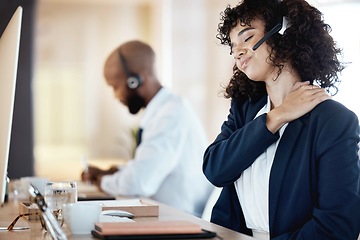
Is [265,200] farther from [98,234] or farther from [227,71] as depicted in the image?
[227,71]

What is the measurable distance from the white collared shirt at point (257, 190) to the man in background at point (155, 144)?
1489mm

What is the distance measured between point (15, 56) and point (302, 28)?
2.75ft

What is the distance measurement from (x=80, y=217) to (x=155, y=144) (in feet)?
6.01

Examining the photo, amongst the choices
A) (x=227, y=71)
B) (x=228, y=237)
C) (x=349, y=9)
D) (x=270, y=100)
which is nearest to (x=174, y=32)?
(x=227, y=71)

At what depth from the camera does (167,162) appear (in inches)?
139

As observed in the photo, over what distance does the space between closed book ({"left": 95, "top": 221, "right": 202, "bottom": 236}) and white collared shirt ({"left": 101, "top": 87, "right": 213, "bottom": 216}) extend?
1833 mm

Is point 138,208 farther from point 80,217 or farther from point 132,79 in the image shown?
point 132,79

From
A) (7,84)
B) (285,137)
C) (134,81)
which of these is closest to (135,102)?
(134,81)

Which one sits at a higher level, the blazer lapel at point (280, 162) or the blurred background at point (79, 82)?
the blurred background at point (79, 82)

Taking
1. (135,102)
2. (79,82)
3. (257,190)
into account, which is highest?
(79,82)

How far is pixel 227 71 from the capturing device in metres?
5.73

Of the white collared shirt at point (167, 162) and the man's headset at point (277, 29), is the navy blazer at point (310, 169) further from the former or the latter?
the white collared shirt at point (167, 162)

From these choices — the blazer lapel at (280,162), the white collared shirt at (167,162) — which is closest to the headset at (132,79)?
the white collared shirt at (167,162)

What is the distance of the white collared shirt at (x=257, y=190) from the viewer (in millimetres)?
1947
